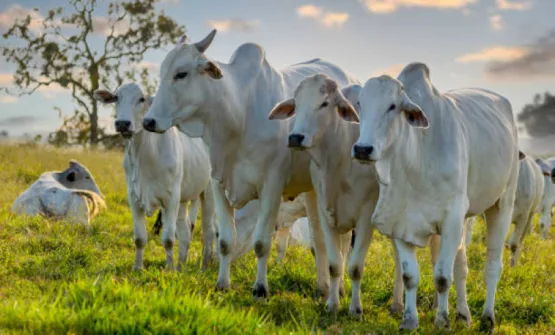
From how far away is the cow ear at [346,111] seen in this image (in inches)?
222

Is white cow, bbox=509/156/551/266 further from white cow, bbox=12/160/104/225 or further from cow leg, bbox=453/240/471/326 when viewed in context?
white cow, bbox=12/160/104/225

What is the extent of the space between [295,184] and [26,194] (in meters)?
6.71

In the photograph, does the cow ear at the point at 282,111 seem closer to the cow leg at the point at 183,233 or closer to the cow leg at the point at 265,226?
the cow leg at the point at 265,226

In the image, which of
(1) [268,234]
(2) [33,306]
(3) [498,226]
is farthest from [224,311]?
(3) [498,226]

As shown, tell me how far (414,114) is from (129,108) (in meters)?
3.62

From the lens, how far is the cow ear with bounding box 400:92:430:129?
16.9ft

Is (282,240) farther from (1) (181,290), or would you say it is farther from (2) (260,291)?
(1) (181,290)

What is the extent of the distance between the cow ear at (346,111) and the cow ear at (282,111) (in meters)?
0.41

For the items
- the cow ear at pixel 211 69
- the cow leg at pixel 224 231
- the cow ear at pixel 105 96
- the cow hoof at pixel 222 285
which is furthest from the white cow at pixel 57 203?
the cow ear at pixel 211 69

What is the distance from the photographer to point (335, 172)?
238 inches

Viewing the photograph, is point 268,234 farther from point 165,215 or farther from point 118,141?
point 118,141

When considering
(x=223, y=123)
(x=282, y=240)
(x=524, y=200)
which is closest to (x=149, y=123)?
(x=223, y=123)

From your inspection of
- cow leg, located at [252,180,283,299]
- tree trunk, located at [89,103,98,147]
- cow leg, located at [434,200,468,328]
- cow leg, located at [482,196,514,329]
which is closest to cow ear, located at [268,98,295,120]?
cow leg, located at [252,180,283,299]

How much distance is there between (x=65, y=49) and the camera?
93.6 feet
